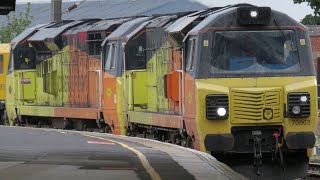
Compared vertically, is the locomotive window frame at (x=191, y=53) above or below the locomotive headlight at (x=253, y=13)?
below

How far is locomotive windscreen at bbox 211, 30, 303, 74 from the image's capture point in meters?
18.8

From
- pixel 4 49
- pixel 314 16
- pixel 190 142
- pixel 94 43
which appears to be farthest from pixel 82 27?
pixel 314 16

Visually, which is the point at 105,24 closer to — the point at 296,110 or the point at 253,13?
the point at 253,13

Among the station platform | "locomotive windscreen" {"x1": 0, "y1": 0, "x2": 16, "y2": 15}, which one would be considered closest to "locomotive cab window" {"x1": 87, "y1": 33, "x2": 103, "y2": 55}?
the station platform

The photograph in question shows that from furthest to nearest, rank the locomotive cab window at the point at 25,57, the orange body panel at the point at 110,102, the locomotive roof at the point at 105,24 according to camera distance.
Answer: the locomotive cab window at the point at 25,57 → the locomotive roof at the point at 105,24 → the orange body panel at the point at 110,102

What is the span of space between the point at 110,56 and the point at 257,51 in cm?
756

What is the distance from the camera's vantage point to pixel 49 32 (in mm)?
30719

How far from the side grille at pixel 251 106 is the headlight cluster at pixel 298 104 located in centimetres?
34

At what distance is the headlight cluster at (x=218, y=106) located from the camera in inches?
721

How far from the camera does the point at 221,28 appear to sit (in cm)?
1884

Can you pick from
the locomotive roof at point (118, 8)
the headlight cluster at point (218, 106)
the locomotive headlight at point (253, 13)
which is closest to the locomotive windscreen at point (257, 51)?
the locomotive headlight at point (253, 13)

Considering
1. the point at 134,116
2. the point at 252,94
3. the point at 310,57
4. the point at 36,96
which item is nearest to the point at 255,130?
the point at 252,94

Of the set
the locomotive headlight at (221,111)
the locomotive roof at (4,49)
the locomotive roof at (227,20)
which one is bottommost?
the locomotive headlight at (221,111)

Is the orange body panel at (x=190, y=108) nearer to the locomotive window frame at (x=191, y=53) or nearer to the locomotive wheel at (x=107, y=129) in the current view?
the locomotive window frame at (x=191, y=53)
